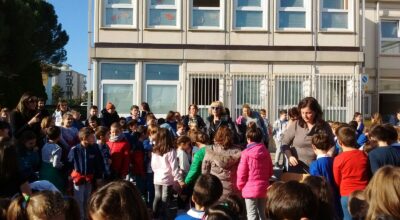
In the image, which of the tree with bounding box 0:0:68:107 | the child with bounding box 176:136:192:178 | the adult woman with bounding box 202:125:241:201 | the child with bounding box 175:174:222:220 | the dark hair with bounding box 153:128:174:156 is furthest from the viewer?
the tree with bounding box 0:0:68:107

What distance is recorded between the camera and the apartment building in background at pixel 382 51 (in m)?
19.9

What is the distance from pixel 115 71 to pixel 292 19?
6.13 meters

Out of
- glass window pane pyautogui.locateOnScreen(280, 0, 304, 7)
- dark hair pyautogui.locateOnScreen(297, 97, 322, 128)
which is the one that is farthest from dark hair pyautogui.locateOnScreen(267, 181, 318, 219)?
glass window pane pyautogui.locateOnScreen(280, 0, 304, 7)

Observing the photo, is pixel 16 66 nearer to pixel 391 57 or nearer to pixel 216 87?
pixel 216 87

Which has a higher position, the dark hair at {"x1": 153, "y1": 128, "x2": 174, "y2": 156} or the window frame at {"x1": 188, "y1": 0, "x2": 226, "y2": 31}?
the window frame at {"x1": 188, "y1": 0, "x2": 226, "y2": 31}

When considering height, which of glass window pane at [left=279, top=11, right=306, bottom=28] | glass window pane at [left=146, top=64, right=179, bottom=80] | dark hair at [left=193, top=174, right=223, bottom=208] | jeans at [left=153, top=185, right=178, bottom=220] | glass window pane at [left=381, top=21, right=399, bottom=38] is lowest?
jeans at [left=153, top=185, right=178, bottom=220]

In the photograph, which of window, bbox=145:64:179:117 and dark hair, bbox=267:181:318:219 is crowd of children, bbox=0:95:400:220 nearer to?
dark hair, bbox=267:181:318:219

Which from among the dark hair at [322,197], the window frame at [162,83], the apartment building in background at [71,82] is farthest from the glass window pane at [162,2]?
the apartment building in background at [71,82]

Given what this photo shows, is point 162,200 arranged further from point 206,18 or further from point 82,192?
point 206,18

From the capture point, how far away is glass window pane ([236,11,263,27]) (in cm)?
1630

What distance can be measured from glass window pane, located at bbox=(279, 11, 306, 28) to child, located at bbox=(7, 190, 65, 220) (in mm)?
13984

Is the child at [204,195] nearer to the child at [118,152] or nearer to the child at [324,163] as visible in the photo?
the child at [324,163]

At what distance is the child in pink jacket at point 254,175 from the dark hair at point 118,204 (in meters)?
3.60

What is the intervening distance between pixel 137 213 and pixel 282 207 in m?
0.92
